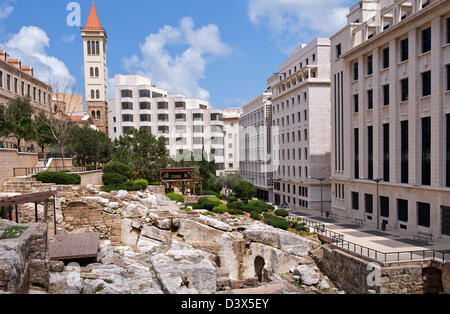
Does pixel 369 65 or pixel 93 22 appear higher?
pixel 93 22

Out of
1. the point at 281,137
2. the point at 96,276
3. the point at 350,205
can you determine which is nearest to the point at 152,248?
the point at 96,276

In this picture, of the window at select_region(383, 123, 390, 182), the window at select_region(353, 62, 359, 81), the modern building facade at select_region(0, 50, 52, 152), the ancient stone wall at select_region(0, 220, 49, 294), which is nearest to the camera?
the ancient stone wall at select_region(0, 220, 49, 294)

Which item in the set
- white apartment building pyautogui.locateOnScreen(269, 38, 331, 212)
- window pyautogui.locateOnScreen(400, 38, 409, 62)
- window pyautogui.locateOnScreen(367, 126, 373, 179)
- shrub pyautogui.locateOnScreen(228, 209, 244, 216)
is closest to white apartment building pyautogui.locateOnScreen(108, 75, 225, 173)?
white apartment building pyautogui.locateOnScreen(269, 38, 331, 212)

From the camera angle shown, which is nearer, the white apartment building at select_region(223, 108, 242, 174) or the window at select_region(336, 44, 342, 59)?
the window at select_region(336, 44, 342, 59)

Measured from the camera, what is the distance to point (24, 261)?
1048cm

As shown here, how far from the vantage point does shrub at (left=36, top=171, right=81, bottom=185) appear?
1141 inches

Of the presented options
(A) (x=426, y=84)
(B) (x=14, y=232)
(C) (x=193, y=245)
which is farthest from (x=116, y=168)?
(A) (x=426, y=84)

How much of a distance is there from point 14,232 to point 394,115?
3074 centimetres

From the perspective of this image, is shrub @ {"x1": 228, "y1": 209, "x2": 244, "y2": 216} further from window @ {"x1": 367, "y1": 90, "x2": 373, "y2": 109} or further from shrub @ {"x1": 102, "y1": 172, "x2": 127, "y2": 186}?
window @ {"x1": 367, "y1": 90, "x2": 373, "y2": 109}

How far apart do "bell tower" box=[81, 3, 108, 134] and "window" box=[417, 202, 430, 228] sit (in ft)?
219

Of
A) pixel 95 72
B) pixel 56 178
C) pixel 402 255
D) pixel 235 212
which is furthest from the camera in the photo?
pixel 95 72

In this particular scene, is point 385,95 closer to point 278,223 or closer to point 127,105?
point 278,223

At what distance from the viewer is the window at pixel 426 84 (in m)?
27.8

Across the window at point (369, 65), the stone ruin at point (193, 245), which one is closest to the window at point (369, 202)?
the stone ruin at point (193, 245)
